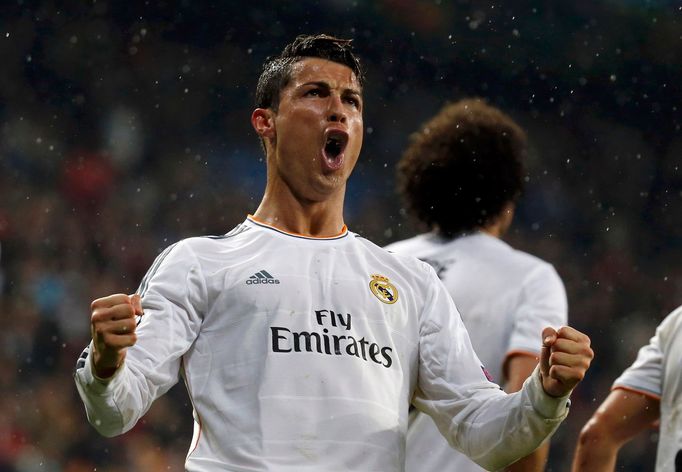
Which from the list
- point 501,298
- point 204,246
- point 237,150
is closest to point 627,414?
Answer: point 501,298

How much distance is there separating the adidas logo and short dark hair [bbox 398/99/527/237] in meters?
1.62

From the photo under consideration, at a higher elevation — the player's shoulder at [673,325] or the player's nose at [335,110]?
the player's nose at [335,110]

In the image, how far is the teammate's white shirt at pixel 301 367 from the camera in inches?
103

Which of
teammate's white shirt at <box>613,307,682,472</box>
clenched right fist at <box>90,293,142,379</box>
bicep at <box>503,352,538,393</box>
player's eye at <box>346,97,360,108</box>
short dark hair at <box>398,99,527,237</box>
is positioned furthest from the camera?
short dark hair at <box>398,99,527,237</box>

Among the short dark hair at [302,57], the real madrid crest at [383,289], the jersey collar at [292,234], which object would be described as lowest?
the real madrid crest at [383,289]

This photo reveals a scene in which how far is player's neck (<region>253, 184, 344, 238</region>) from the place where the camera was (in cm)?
306

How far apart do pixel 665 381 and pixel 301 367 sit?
64.0 inches

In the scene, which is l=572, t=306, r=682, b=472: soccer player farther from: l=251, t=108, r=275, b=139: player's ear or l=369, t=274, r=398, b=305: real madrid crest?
l=251, t=108, r=275, b=139: player's ear

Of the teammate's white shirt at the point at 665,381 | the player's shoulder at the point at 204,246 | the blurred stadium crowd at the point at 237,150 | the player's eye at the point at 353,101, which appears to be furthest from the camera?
the blurred stadium crowd at the point at 237,150

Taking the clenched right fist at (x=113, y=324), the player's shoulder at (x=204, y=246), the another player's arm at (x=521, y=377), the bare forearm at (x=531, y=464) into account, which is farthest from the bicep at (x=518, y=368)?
the clenched right fist at (x=113, y=324)

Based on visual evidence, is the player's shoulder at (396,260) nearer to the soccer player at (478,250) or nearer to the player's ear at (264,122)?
the player's ear at (264,122)

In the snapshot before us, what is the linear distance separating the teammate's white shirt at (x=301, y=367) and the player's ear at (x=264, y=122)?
358 mm

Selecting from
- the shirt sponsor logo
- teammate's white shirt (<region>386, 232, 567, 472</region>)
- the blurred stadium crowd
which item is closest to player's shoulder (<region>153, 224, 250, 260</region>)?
the shirt sponsor logo

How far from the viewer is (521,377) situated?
3904mm
